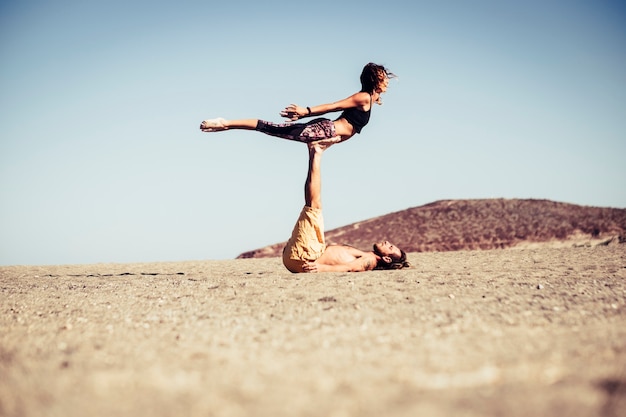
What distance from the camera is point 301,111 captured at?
626 cm

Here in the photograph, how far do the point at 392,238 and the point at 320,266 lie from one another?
6810mm

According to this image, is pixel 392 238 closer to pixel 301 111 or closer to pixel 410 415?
pixel 301 111

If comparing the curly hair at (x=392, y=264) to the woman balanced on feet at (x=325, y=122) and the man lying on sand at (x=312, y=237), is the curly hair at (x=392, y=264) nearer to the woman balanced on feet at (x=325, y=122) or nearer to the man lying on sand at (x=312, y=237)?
the man lying on sand at (x=312, y=237)

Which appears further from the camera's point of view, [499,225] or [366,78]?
[499,225]

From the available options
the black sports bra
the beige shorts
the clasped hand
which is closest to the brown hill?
the beige shorts

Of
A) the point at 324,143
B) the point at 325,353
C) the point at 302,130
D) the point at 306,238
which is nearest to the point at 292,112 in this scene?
the point at 302,130

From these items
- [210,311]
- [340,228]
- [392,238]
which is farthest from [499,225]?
[210,311]

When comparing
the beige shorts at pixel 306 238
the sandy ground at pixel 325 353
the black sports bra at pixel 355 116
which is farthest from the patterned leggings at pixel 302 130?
the sandy ground at pixel 325 353

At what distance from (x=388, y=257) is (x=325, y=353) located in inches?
185

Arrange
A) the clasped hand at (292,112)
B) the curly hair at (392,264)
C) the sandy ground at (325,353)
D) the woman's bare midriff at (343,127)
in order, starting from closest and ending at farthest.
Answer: the sandy ground at (325,353)
the clasped hand at (292,112)
the woman's bare midriff at (343,127)
the curly hair at (392,264)

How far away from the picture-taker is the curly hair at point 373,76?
664cm

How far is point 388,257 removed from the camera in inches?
274

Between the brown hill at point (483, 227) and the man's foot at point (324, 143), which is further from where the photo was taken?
the brown hill at point (483, 227)

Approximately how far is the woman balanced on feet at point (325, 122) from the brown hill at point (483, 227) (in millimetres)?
5924
